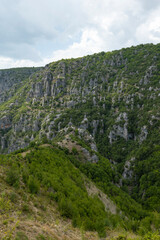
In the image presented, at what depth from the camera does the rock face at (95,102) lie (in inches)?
3425

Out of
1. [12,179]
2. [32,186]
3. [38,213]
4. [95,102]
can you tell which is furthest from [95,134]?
[38,213]

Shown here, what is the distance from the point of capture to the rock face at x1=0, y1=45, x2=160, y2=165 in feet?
285

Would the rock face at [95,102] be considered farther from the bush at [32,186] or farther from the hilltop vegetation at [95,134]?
the bush at [32,186]

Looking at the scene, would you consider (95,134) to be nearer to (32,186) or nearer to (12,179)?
(32,186)

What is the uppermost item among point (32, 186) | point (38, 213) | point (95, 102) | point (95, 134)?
point (95, 102)

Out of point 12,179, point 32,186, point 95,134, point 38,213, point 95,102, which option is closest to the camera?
point 38,213

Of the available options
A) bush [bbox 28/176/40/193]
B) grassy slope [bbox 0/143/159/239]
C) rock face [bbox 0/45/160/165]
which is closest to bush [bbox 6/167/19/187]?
grassy slope [bbox 0/143/159/239]

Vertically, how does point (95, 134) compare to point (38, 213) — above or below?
below

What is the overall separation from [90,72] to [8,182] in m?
141

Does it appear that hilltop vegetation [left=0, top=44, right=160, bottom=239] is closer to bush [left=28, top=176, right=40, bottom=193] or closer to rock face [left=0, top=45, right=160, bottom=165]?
bush [left=28, top=176, right=40, bottom=193]

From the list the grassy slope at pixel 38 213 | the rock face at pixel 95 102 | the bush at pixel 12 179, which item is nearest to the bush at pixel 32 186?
the grassy slope at pixel 38 213

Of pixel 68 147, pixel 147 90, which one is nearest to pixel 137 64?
pixel 147 90

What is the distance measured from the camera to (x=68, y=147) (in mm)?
35312

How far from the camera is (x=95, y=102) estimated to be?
364ft
